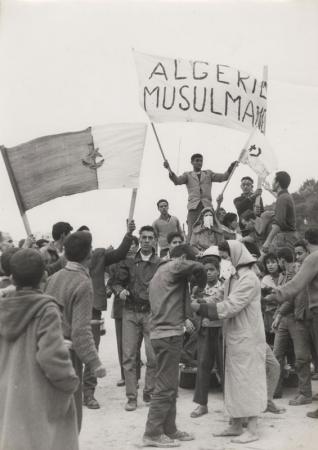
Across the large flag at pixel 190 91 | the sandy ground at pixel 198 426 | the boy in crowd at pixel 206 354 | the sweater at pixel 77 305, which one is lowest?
the sandy ground at pixel 198 426

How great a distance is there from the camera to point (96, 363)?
4512 mm

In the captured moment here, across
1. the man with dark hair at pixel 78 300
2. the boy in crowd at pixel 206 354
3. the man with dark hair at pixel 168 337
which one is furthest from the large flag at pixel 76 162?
the man with dark hair at pixel 78 300

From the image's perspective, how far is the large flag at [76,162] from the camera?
8.16 metres

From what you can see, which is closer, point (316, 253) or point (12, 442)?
point (12, 442)

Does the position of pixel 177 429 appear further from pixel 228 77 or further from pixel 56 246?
pixel 228 77

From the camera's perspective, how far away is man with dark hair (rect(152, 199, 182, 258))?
39.5 feet

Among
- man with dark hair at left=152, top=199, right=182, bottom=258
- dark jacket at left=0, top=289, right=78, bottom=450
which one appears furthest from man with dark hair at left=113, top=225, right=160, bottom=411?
man with dark hair at left=152, top=199, right=182, bottom=258

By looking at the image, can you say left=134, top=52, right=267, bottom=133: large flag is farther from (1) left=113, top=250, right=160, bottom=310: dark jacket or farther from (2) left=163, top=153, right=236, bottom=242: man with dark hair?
(1) left=113, top=250, right=160, bottom=310: dark jacket

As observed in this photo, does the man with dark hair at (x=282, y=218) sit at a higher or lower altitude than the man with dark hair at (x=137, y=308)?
higher

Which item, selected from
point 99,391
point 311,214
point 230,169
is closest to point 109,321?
point 230,169

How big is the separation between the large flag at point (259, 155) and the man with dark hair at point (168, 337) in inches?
186

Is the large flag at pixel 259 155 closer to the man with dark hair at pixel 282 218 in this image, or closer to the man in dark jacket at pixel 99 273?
the man with dark hair at pixel 282 218

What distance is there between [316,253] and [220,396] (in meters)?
2.48

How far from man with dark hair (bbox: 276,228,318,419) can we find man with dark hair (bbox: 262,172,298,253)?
121 inches
